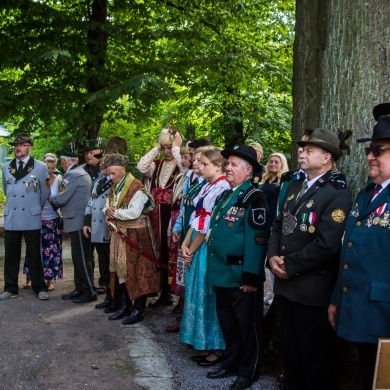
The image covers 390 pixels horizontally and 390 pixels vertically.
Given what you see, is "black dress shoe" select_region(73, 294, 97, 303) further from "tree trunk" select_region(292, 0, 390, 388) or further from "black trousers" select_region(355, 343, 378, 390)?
"black trousers" select_region(355, 343, 378, 390)

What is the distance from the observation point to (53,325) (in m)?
6.87

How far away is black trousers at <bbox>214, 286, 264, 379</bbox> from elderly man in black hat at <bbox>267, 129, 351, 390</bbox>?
0.62 metres

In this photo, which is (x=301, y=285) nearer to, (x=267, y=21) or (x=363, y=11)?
(x=363, y=11)

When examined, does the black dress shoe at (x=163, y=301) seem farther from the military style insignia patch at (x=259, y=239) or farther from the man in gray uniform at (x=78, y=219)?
the military style insignia patch at (x=259, y=239)

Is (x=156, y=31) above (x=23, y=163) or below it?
above

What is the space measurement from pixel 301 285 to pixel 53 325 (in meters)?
3.68

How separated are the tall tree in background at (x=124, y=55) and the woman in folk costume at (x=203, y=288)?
558 cm

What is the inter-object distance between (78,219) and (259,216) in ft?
12.8

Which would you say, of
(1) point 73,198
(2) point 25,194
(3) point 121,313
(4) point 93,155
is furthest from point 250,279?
(2) point 25,194

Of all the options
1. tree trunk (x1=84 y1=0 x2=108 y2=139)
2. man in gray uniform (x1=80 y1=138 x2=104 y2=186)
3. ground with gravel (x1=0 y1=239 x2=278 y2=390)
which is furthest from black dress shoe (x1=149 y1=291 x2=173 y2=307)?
tree trunk (x1=84 y1=0 x2=108 y2=139)

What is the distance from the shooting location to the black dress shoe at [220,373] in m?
5.12

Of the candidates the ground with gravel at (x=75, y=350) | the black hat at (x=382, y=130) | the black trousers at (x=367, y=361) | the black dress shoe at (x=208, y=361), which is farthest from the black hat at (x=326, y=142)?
the black dress shoe at (x=208, y=361)

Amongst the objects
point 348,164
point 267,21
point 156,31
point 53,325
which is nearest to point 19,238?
point 53,325

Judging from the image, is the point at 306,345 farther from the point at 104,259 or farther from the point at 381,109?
the point at 104,259
